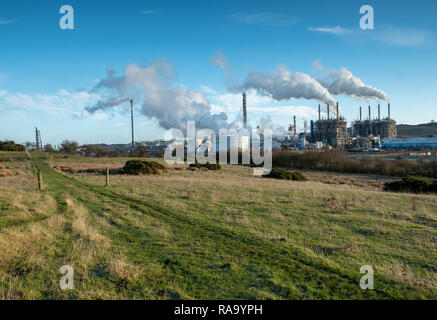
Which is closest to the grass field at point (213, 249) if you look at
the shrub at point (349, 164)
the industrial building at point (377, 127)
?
the shrub at point (349, 164)

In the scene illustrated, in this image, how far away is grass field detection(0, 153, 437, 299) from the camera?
532 cm

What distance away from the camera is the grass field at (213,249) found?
17.5 feet

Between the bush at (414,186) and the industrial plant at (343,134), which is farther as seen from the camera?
the industrial plant at (343,134)

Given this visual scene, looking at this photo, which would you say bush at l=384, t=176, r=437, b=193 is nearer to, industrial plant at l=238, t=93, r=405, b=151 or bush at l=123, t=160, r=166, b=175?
bush at l=123, t=160, r=166, b=175

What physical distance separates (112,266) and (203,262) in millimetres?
1841

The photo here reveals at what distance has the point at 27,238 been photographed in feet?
26.0

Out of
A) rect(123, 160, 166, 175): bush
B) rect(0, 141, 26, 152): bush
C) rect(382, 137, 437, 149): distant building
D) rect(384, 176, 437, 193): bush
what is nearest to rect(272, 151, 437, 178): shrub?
rect(384, 176, 437, 193): bush

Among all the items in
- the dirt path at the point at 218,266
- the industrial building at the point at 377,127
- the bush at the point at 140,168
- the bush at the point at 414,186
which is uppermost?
the industrial building at the point at 377,127

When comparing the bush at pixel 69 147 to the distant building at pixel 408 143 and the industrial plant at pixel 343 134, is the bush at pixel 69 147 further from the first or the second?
the distant building at pixel 408 143

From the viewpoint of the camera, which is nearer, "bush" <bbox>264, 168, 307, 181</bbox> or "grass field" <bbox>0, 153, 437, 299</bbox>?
"grass field" <bbox>0, 153, 437, 299</bbox>

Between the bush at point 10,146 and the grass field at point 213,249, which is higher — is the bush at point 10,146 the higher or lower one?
the higher one
